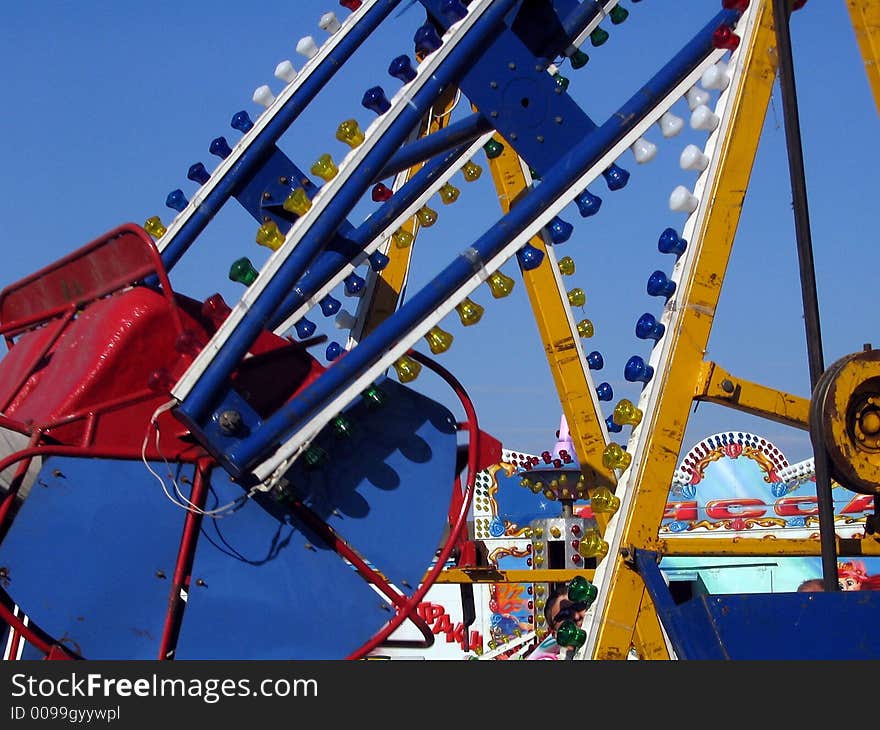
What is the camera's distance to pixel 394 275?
25.0 ft

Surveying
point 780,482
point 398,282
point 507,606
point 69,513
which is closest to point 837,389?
point 398,282

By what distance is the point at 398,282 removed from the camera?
25.0 feet

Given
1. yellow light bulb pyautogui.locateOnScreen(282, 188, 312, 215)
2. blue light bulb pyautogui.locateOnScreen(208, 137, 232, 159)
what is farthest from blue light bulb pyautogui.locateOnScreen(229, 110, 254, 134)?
yellow light bulb pyautogui.locateOnScreen(282, 188, 312, 215)

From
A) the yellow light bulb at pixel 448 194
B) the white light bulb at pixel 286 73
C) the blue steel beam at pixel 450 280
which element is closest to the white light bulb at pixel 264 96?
the white light bulb at pixel 286 73

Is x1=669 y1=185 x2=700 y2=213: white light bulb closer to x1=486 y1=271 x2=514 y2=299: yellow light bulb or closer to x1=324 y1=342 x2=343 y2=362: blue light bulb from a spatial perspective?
x1=486 y1=271 x2=514 y2=299: yellow light bulb

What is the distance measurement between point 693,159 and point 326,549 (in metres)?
2.52

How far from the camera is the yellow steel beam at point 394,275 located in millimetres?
7434

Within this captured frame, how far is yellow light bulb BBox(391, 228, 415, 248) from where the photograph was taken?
754 centimetres

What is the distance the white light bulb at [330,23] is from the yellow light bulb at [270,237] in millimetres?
1958

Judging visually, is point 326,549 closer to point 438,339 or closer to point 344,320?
point 438,339

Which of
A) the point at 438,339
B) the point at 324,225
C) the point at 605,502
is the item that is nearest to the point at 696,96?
the point at 438,339

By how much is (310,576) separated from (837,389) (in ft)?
8.62

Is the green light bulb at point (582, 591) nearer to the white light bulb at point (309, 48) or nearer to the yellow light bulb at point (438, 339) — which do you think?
the yellow light bulb at point (438, 339)

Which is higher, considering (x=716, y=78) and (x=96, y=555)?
(x=716, y=78)
